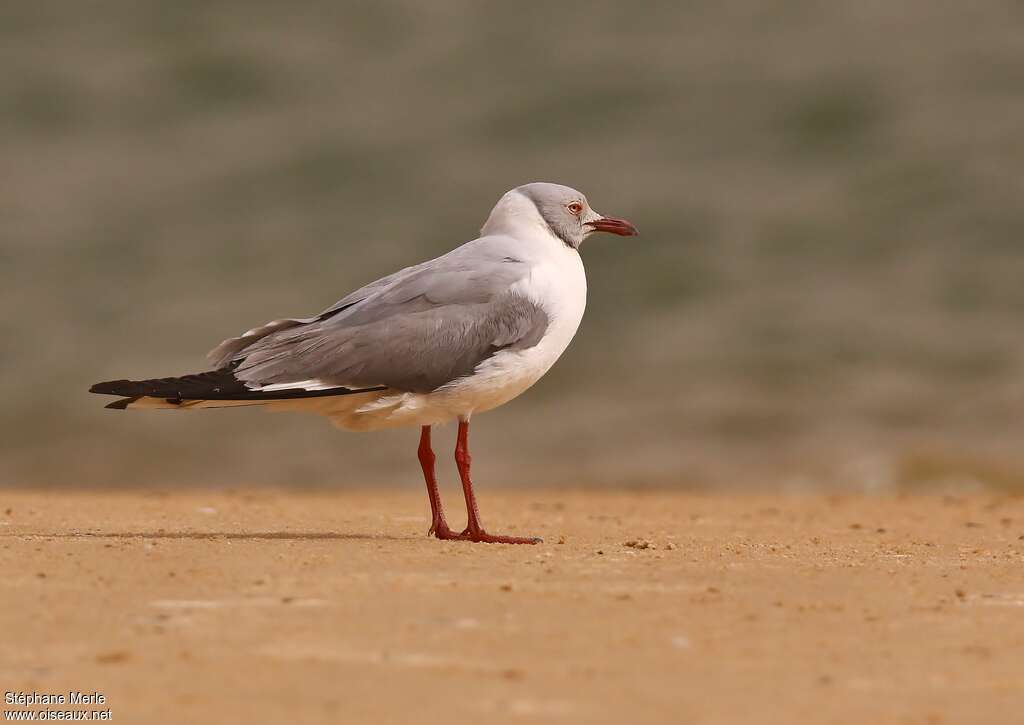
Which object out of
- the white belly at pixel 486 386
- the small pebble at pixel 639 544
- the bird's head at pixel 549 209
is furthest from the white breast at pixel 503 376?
the small pebble at pixel 639 544

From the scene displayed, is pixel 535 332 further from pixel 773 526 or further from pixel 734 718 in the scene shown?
pixel 734 718

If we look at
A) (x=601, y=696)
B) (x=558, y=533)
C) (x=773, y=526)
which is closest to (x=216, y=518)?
(x=558, y=533)

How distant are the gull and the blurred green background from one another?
6.59m

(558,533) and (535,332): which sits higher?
(535,332)

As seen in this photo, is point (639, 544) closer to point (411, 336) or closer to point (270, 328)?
point (411, 336)

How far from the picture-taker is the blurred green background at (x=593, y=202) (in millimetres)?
14148

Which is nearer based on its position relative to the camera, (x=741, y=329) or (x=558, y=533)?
(x=558, y=533)

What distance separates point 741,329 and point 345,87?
8.05 meters

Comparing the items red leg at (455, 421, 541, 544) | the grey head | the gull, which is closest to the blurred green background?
the grey head

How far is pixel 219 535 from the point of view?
6.58 m

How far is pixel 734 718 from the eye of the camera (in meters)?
3.62

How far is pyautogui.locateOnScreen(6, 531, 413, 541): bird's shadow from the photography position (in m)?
6.34

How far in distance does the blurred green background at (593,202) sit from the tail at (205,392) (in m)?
7.04

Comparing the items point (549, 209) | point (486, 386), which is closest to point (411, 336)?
point (486, 386)
